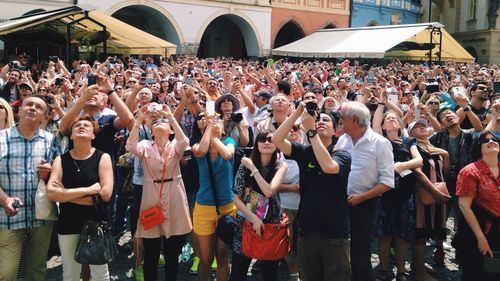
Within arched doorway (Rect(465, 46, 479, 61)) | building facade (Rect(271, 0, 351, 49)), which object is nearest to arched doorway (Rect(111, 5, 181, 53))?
building facade (Rect(271, 0, 351, 49))

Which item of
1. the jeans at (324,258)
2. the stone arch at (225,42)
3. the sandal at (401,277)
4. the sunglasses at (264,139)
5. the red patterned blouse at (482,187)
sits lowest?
the sandal at (401,277)

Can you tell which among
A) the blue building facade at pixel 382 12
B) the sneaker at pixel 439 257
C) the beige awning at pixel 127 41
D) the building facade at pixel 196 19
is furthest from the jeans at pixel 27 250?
the blue building facade at pixel 382 12

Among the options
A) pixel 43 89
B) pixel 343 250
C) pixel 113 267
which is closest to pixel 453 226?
pixel 343 250

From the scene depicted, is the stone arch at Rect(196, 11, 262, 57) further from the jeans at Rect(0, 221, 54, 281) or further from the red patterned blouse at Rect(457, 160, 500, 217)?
the jeans at Rect(0, 221, 54, 281)

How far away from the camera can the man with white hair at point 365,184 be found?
417cm

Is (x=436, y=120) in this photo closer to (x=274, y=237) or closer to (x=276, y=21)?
(x=274, y=237)

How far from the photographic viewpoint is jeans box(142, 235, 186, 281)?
4359mm

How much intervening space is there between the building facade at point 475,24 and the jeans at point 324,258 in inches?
1560

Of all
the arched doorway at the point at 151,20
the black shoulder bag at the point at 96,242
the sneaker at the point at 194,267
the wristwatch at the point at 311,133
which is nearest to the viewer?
the wristwatch at the point at 311,133

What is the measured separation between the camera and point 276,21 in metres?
30.0

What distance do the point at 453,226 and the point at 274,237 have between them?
378cm

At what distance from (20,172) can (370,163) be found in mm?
2943

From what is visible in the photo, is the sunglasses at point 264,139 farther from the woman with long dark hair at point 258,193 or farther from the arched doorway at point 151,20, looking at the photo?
the arched doorway at point 151,20

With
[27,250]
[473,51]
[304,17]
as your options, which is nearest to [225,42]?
[304,17]
